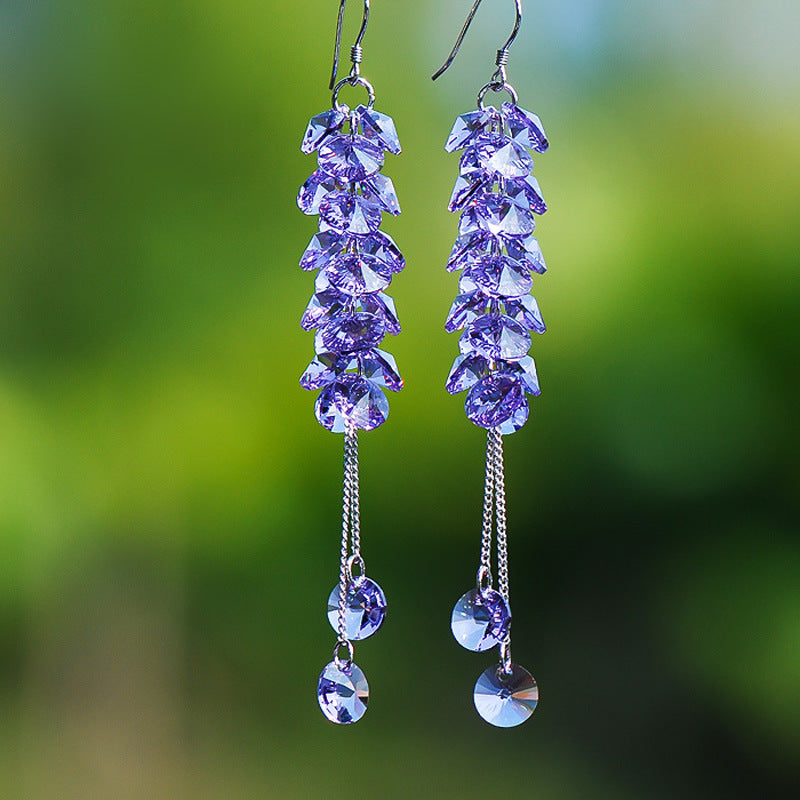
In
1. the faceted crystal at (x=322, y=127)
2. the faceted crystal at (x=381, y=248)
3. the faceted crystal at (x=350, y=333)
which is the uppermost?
the faceted crystal at (x=322, y=127)

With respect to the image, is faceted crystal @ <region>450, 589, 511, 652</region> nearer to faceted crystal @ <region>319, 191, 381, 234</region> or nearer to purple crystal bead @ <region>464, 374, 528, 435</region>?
purple crystal bead @ <region>464, 374, 528, 435</region>

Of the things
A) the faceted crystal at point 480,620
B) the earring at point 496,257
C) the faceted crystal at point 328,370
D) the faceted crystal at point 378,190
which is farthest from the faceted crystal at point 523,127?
the faceted crystal at point 480,620

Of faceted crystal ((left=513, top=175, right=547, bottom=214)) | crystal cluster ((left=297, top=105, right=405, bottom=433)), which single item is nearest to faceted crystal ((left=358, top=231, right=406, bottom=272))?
crystal cluster ((left=297, top=105, right=405, bottom=433))

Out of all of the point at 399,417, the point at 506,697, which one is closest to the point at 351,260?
the point at 506,697

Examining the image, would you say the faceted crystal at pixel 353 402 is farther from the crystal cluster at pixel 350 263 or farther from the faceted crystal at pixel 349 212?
the faceted crystal at pixel 349 212

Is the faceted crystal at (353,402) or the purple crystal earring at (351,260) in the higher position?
the purple crystal earring at (351,260)

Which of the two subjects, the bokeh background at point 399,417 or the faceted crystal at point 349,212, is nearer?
the faceted crystal at point 349,212
